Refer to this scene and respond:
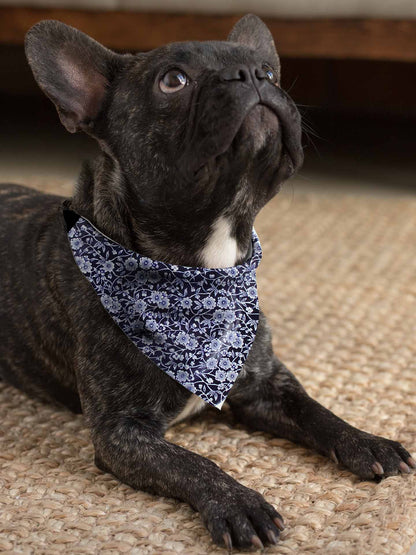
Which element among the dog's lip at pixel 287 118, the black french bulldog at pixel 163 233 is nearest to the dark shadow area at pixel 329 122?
the black french bulldog at pixel 163 233

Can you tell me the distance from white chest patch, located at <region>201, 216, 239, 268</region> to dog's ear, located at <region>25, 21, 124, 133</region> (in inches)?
10.8

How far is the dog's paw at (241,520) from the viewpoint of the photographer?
1.29 meters

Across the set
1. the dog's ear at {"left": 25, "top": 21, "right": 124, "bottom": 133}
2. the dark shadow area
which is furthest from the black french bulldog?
the dark shadow area

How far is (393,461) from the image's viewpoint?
4.93 feet

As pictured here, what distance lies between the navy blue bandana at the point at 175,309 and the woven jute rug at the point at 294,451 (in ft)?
0.56

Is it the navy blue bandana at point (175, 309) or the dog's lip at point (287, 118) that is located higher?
the dog's lip at point (287, 118)

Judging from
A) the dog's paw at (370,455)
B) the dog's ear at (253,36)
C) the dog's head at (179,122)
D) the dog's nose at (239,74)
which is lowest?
the dog's paw at (370,455)

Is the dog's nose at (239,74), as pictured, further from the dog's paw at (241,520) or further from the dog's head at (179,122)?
the dog's paw at (241,520)

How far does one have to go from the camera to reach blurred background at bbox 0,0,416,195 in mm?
2896

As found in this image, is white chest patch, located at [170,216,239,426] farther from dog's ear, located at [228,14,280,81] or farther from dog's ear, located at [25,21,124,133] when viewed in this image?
dog's ear, located at [228,14,280,81]

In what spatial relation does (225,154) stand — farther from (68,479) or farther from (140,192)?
(68,479)

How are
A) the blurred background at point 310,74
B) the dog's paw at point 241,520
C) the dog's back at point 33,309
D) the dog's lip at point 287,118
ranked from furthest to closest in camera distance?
the blurred background at point 310,74 < the dog's back at point 33,309 < the dog's lip at point 287,118 < the dog's paw at point 241,520

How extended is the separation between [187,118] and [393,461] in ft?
2.09

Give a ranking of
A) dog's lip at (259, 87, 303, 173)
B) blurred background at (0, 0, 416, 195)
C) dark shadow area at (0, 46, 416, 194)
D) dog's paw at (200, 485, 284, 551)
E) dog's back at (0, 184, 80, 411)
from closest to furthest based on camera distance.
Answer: dog's paw at (200, 485, 284, 551) → dog's lip at (259, 87, 303, 173) → dog's back at (0, 184, 80, 411) → blurred background at (0, 0, 416, 195) → dark shadow area at (0, 46, 416, 194)
